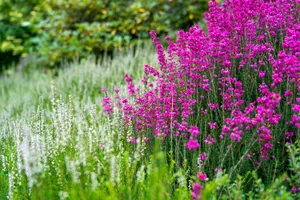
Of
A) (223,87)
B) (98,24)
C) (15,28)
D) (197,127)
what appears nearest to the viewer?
(197,127)

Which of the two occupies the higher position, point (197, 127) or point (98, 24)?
point (197, 127)

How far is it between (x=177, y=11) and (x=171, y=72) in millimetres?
5109

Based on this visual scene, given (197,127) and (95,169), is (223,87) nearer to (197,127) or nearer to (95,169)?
(197,127)

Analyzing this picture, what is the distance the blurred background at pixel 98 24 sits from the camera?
8.02 meters

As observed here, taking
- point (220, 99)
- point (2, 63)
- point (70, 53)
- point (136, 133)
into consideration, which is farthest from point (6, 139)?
point (2, 63)

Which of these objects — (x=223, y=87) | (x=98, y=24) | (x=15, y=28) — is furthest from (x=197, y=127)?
(x=15, y=28)

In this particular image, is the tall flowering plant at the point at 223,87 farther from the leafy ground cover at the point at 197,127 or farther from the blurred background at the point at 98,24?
the blurred background at the point at 98,24

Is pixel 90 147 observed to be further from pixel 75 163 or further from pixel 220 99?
pixel 220 99

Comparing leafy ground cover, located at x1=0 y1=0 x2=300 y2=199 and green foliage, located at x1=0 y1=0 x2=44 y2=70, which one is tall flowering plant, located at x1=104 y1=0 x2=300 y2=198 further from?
green foliage, located at x1=0 y1=0 x2=44 y2=70

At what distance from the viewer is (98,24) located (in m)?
8.25

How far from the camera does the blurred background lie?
8.02 metres

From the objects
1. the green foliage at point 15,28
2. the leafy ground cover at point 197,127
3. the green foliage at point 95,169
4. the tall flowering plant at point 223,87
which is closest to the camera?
the green foliage at point 95,169

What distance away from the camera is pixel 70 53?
838 centimetres

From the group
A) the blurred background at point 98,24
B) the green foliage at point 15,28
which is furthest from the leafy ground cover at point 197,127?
the green foliage at point 15,28
